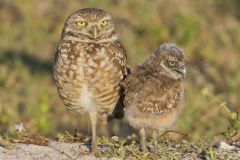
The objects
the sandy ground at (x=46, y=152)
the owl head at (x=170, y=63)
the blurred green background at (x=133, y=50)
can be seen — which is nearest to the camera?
the sandy ground at (x=46, y=152)

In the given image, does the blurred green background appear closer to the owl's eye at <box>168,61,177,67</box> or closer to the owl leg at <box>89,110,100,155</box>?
the owl leg at <box>89,110,100,155</box>

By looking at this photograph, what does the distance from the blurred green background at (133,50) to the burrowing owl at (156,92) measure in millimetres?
2260

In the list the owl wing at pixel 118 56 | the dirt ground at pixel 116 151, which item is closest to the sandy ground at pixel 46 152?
the dirt ground at pixel 116 151

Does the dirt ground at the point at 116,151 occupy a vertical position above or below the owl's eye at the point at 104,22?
below

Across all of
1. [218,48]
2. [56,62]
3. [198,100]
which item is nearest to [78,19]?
[56,62]

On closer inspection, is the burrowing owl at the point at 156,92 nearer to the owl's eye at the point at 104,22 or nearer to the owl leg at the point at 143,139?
the owl leg at the point at 143,139

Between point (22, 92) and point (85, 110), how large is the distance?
3647 mm

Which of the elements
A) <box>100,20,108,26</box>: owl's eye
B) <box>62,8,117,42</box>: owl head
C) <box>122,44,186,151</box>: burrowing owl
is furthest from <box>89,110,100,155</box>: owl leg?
<box>100,20,108,26</box>: owl's eye

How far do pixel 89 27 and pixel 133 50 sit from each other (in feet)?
15.7

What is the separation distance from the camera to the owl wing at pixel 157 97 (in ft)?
20.1

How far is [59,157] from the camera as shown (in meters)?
6.04

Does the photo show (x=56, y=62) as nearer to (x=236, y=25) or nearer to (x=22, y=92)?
(x=22, y=92)

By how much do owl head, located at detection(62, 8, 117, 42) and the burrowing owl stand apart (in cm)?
41

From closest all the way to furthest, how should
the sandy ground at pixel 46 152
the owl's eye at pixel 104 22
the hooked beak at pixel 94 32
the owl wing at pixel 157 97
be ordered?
the sandy ground at pixel 46 152, the owl wing at pixel 157 97, the hooked beak at pixel 94 32, the owl's eye at pixel 104 22
